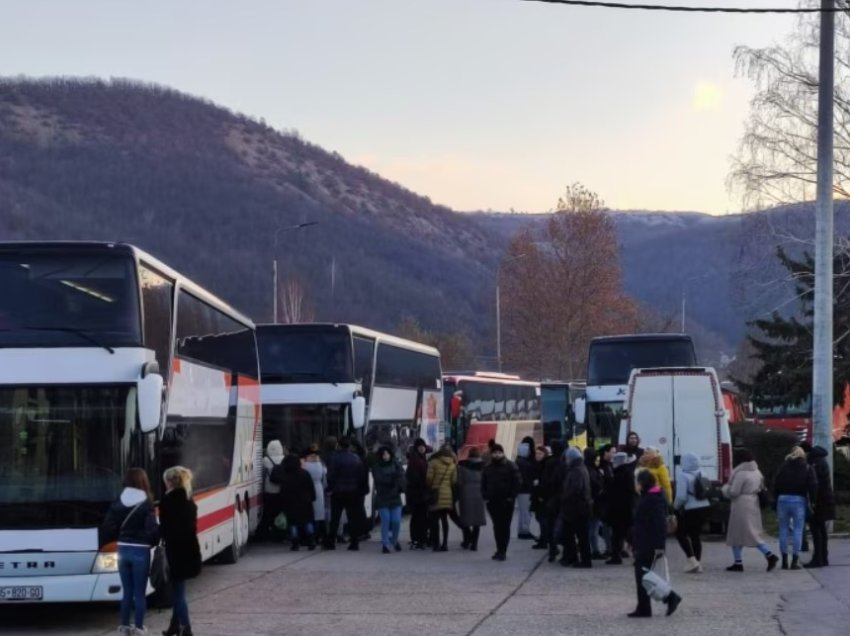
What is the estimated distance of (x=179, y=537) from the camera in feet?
38.3

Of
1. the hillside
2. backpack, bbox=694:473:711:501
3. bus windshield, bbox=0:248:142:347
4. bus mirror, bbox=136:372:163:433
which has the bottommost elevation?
backpack, bbox=694:473:711:501

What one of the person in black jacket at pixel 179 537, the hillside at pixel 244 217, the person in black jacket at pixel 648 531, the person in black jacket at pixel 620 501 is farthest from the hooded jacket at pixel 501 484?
the hillside at pixel 244 217

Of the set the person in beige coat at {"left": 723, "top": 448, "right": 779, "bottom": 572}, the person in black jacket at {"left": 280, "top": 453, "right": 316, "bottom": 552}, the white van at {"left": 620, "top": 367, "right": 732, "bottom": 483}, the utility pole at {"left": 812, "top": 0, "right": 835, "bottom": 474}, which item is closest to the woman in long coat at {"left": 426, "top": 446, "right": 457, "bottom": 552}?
the person in black jacket at {"left": 280, "top": 453, "right": 316, "bottom": 552}

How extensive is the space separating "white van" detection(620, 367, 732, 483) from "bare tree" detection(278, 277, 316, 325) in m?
60.0

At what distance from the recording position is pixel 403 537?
2498cm

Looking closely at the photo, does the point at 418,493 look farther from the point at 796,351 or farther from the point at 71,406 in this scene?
the point at 796,351

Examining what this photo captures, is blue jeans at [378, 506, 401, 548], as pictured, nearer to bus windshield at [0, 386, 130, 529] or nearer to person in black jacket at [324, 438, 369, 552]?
person in black jacket at [324, 438, 369, 552]

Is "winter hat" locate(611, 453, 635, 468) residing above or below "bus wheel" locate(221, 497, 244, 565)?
above

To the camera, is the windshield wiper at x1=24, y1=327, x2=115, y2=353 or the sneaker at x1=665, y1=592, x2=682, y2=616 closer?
the windshield wiper at x1=24, y1=327, x2=115, y2=353

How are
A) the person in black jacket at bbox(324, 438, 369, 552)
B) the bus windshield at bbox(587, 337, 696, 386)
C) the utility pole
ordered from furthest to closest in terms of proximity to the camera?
1. the bus windshield at bbox(587, 337, 696, 386)
2. the utility pole
3. the person in black jacket at bbox(324, 438, 369, 552)

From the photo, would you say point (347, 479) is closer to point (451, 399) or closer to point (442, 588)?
point (442, 588)

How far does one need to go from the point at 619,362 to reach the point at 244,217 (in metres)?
121

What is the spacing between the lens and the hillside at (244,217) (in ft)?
419

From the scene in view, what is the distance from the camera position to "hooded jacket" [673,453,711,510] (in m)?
17.1
